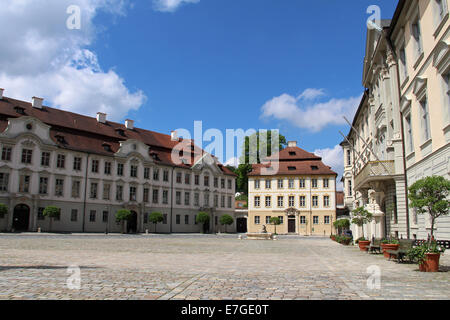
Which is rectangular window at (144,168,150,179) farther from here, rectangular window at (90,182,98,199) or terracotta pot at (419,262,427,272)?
terracotta pot at (419,262,427,272)

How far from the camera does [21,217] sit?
43938 mm

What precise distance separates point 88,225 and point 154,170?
13271 millimetres

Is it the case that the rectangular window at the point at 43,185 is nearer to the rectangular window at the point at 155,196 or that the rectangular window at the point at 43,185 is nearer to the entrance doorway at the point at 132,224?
the entrance doorway at the point at 132,224

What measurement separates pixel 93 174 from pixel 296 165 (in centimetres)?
3415

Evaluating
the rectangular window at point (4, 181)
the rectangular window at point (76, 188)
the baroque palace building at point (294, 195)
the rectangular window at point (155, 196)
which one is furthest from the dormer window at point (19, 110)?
the baroque palace building at point (294, 195)

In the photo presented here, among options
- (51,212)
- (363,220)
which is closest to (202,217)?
(51,212)

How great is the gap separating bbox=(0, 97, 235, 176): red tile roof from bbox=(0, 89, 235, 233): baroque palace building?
0.13 meters

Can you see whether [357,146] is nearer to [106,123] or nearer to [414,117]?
[414,117]

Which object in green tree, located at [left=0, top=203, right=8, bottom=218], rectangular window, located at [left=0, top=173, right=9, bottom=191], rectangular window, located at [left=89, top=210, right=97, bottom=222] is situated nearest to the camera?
green tree, located at [left=0, top=203, right=8, bottom=218]

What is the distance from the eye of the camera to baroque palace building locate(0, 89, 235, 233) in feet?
145

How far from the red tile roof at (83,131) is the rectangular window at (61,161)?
1.26 meters

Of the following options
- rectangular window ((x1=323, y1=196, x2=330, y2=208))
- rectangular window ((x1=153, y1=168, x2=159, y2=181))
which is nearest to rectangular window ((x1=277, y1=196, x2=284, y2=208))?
rectangular window ((x1=323, y1=196, x2=330, y2=208))

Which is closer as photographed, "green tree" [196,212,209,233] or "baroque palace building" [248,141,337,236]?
"green tree" [196,212,209,233]

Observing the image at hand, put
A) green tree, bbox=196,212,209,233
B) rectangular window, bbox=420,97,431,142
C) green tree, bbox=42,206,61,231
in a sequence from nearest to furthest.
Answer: rectangular window, bbox=420,97,431,142
green tree, bbox=42,206,61,231
green tree, bbox=196,212,209,233
